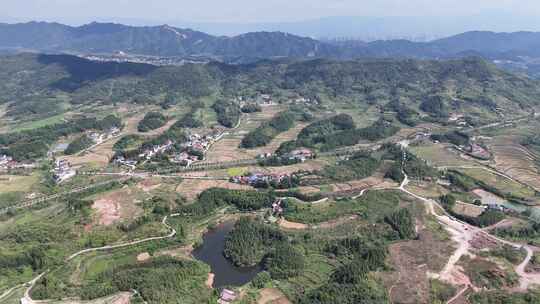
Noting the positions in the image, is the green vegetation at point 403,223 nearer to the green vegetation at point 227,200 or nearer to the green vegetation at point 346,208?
the green vegetation at point 346,208

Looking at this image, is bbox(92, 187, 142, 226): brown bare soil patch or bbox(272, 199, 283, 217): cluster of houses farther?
bbox(272, 199, 283, 217): cluster of houses

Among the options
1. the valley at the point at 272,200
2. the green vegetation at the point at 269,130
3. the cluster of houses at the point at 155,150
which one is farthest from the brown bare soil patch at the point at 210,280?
the green vegetation at the point at 269,130

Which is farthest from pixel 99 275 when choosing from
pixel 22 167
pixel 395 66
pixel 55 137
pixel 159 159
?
pixel 395 66

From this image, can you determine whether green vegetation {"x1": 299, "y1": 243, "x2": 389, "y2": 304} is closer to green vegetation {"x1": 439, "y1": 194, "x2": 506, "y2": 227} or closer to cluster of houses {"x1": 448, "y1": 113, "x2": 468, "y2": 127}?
green vegetation {"x1": 439, "y1": 194, "x2": 506, "y2": 227}

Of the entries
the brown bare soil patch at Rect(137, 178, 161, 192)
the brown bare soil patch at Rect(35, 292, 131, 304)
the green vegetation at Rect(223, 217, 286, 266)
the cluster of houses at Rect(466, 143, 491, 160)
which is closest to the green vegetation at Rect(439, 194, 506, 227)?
the green vegetation at Rect(223, 217, 286, 266)

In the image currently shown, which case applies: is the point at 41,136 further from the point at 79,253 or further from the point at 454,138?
the point at 454,138

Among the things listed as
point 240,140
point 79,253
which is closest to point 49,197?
point 79,253
